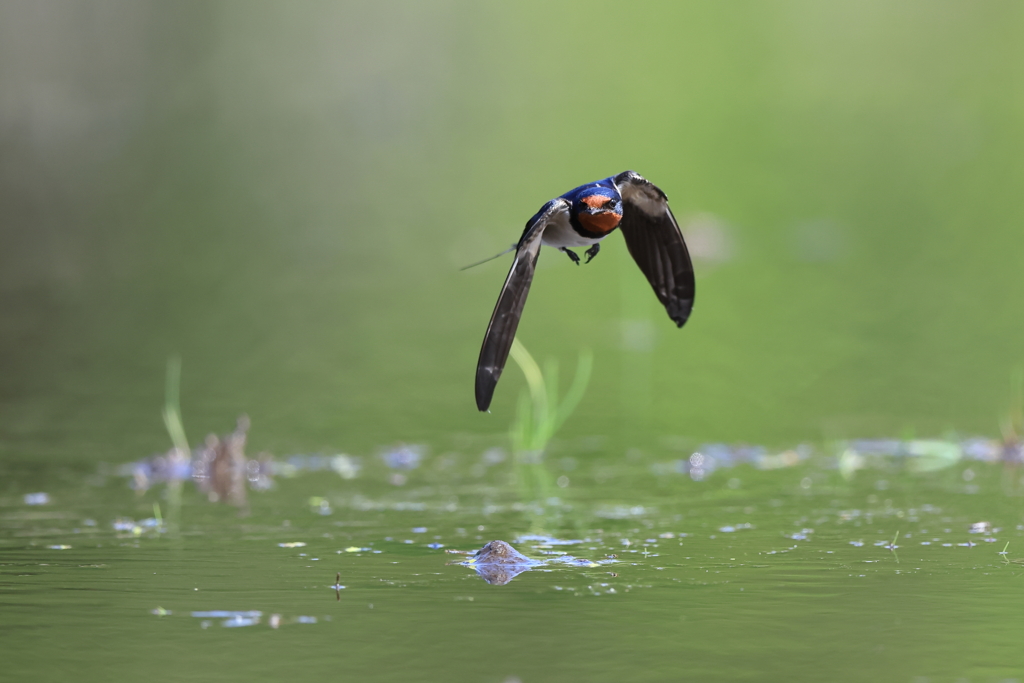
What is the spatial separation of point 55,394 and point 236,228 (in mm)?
8585

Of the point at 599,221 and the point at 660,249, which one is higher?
the point at 660,249

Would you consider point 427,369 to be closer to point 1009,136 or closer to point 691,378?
point 691,378

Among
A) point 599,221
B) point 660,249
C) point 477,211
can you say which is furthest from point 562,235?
point 477,211

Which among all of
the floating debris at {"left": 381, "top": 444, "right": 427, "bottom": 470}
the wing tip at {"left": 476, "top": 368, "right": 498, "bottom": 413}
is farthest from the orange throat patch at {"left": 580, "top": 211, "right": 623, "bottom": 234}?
the floating debris at {"left": 381, "top": 444, "right": 427, "bottom": 470}

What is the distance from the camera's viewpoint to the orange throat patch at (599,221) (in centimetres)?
582

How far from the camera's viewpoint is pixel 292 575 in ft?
19.3

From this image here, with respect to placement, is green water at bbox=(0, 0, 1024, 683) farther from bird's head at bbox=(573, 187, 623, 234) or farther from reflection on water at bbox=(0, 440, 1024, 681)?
bird's head at bbox=(573, 187, 623, 234)

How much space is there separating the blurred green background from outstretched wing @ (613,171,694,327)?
2.49 meters

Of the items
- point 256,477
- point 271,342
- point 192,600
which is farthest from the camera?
point 271,342

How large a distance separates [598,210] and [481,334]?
7.36 meters

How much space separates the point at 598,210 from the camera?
19.1 ft

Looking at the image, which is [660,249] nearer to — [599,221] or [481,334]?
[599,221]

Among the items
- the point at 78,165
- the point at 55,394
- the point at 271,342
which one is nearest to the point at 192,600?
the point at 55,394

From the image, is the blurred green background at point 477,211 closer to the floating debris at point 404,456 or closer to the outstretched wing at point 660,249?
the floating debris at point 404,456
